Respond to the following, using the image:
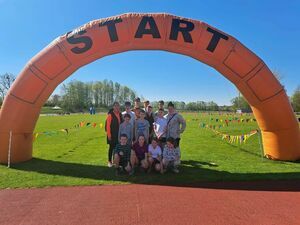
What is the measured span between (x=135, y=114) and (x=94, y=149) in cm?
497

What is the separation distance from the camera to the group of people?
800 centimetres

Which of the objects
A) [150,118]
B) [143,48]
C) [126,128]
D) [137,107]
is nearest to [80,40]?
[143,48]

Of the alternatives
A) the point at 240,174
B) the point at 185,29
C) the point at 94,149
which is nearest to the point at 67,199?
the point at 240,174

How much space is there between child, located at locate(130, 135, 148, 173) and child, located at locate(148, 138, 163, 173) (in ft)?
0.37

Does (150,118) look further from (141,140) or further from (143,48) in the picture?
(143,48)

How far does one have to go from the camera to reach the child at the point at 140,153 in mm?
8062

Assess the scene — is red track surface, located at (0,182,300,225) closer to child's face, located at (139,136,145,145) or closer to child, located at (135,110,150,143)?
child's face, located at (139,136,145,145)

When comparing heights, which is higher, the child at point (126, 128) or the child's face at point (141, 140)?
the child at point (126, 128)

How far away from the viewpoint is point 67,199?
5930 mm

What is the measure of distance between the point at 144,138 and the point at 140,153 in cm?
39

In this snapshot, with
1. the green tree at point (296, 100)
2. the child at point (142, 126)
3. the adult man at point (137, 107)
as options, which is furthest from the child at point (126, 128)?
the green tree at point (296, 100)

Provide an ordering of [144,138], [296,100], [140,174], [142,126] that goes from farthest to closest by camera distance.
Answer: [296,100] → [142,126] → [144,138] → [140,174]

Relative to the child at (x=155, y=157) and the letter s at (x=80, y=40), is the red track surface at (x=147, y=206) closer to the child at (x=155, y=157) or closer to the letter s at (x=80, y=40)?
the child at (x=155, y=157)

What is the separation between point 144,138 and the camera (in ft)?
27.0
